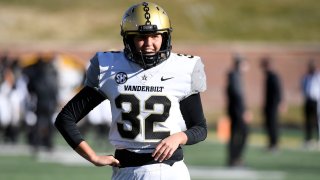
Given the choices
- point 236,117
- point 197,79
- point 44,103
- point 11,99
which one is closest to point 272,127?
point 236,117

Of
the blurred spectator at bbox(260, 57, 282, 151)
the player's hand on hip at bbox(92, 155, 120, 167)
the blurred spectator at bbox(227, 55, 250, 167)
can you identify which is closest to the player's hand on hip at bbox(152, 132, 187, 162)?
the player's hand on hip at bbox(92, 155, 120, 167)

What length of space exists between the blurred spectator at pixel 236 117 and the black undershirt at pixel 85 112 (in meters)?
10.5

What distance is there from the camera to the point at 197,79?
252 inches

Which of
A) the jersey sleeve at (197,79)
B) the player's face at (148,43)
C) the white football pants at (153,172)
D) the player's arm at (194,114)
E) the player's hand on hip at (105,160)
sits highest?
the player's face at (148,43)

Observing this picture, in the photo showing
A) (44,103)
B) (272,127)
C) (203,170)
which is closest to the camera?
(203,170)

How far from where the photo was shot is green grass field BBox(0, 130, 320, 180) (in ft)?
50.9

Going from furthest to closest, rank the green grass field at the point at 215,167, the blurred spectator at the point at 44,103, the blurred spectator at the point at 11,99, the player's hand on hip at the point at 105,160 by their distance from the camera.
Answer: the blurred spectator at the point at 11,99 → the blurred spectator at the point at 44,103 → the green grass field at the point at 215,167 → the player's hand on hip at the point at 105,160

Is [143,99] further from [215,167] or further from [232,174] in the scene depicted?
[215,167]

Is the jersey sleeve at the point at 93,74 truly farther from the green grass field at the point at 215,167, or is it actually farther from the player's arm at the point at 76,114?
the green grass field at the point at 215,167

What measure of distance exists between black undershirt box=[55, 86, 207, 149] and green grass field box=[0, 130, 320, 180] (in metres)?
8.54

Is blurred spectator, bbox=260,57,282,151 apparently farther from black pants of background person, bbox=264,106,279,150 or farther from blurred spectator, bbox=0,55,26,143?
blurred spectator, bbox=0,55,26,143

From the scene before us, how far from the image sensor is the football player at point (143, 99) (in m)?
6.34

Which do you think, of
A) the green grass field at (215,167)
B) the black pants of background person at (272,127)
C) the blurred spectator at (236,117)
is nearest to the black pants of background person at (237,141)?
the blurred spectator at (236,117)

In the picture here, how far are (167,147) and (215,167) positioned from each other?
11285 mm
